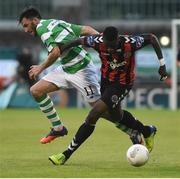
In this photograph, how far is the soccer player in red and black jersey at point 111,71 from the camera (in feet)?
41.3

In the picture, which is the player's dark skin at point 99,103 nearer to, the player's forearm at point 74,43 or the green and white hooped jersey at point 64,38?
the player's forearm at point 74,43

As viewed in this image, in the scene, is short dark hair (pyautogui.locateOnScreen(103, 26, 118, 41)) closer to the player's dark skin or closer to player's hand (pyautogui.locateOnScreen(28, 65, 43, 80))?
the player's dark skin

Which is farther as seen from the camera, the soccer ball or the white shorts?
the white shorts

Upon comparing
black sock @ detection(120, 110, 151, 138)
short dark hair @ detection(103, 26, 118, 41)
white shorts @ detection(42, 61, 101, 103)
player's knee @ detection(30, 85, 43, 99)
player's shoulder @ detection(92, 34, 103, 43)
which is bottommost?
black sock @ detection(120, 110, 151, 138)

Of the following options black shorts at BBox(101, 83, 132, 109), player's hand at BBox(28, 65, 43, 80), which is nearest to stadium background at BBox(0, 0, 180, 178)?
black shorts at BBox(101, 83, 132, 109)

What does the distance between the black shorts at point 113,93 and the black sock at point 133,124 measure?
639 millimetres

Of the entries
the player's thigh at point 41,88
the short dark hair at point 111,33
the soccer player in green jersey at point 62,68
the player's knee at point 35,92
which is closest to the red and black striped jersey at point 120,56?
the short dark hair at point 111,33

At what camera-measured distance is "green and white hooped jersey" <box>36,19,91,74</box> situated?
13664mm

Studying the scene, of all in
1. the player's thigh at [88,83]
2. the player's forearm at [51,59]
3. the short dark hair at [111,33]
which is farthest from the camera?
the player's thigh at [88,83]

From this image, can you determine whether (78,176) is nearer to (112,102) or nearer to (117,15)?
Answer: (112,102)

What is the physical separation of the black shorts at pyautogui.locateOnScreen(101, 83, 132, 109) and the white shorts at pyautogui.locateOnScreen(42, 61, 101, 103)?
0.91 meters

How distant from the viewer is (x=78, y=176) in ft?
37.1

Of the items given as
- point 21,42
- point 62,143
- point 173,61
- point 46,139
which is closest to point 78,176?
point 46,139

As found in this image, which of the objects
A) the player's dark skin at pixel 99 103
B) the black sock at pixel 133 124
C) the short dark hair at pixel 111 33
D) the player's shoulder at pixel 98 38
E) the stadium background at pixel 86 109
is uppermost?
the short dark hair at pixel 111 33
